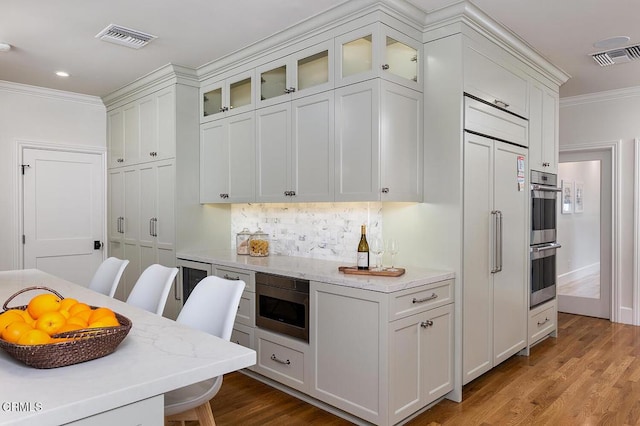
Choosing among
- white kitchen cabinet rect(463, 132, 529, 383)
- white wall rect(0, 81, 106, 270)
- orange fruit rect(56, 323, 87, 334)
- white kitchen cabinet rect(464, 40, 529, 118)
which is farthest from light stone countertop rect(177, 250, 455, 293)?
white wall rect(0, 81, 106, 270)

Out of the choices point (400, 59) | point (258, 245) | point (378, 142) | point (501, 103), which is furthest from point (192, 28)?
point (501, 103)

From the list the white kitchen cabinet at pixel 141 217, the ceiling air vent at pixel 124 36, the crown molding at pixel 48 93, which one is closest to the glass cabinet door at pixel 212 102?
the white kitchen cabinet at pixel 141 217

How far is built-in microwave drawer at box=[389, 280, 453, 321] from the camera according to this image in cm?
249

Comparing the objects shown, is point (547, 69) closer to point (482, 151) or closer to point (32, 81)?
point (482, 151)

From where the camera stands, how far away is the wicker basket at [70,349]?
46.1 inches

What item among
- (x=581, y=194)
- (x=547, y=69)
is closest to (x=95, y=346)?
(x=547, y=69)

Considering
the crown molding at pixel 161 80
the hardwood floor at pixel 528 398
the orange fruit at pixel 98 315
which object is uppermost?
the crown molding at pixel 161 80

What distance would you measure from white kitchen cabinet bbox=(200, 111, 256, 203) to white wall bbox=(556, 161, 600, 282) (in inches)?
151

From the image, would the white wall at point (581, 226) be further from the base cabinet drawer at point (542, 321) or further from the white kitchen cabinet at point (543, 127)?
the white kitchen cabinet at point (543, 127)

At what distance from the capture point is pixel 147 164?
459 cm

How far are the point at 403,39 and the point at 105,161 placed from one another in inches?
157

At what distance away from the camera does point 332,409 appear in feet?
9.15

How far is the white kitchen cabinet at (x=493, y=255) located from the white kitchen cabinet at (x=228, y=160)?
1.80 metres

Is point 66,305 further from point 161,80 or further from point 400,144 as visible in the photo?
point 161,80
